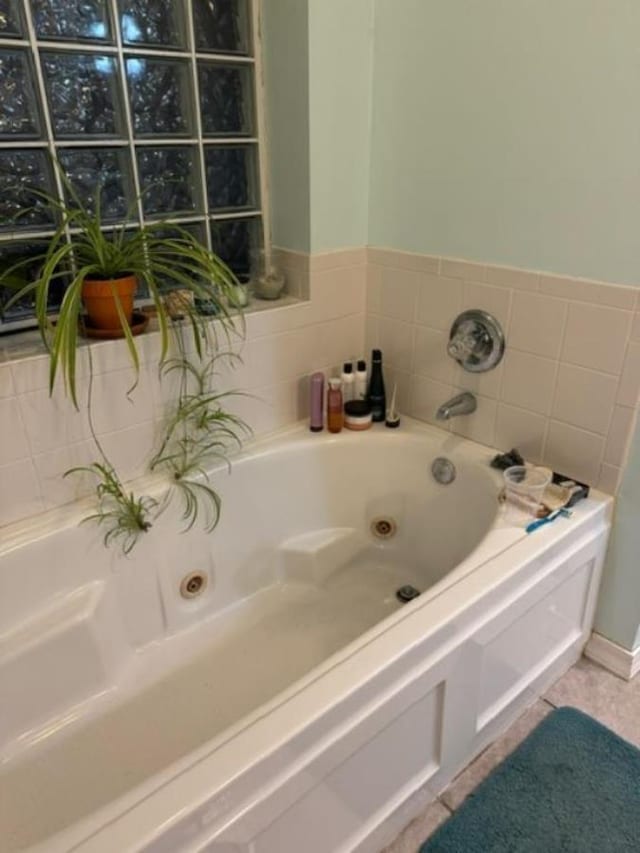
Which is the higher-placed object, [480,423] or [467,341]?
[467,341]

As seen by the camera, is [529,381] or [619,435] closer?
[619,435]

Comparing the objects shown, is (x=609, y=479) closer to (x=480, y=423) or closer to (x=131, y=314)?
(x=480, y=423)

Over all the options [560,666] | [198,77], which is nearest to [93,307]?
[198,77]

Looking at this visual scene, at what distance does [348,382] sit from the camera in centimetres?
188

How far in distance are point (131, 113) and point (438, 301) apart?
36.7 inches

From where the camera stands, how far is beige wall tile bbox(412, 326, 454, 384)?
A: 173cm

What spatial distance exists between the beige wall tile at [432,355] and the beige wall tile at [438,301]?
26mm

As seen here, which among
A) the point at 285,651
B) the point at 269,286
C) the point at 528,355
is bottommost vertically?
the point at 285,651

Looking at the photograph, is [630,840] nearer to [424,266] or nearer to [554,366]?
[554,366]

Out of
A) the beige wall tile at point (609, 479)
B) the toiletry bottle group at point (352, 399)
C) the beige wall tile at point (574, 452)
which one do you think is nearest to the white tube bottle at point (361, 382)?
the toiletry bottle group at point (352, 399)

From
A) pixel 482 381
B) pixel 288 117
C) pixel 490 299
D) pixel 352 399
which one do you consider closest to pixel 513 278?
pixel 490 299

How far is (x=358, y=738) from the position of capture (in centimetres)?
101

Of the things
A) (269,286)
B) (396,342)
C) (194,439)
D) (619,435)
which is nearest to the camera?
(619,435)

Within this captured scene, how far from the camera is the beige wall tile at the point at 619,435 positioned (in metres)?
1.38
